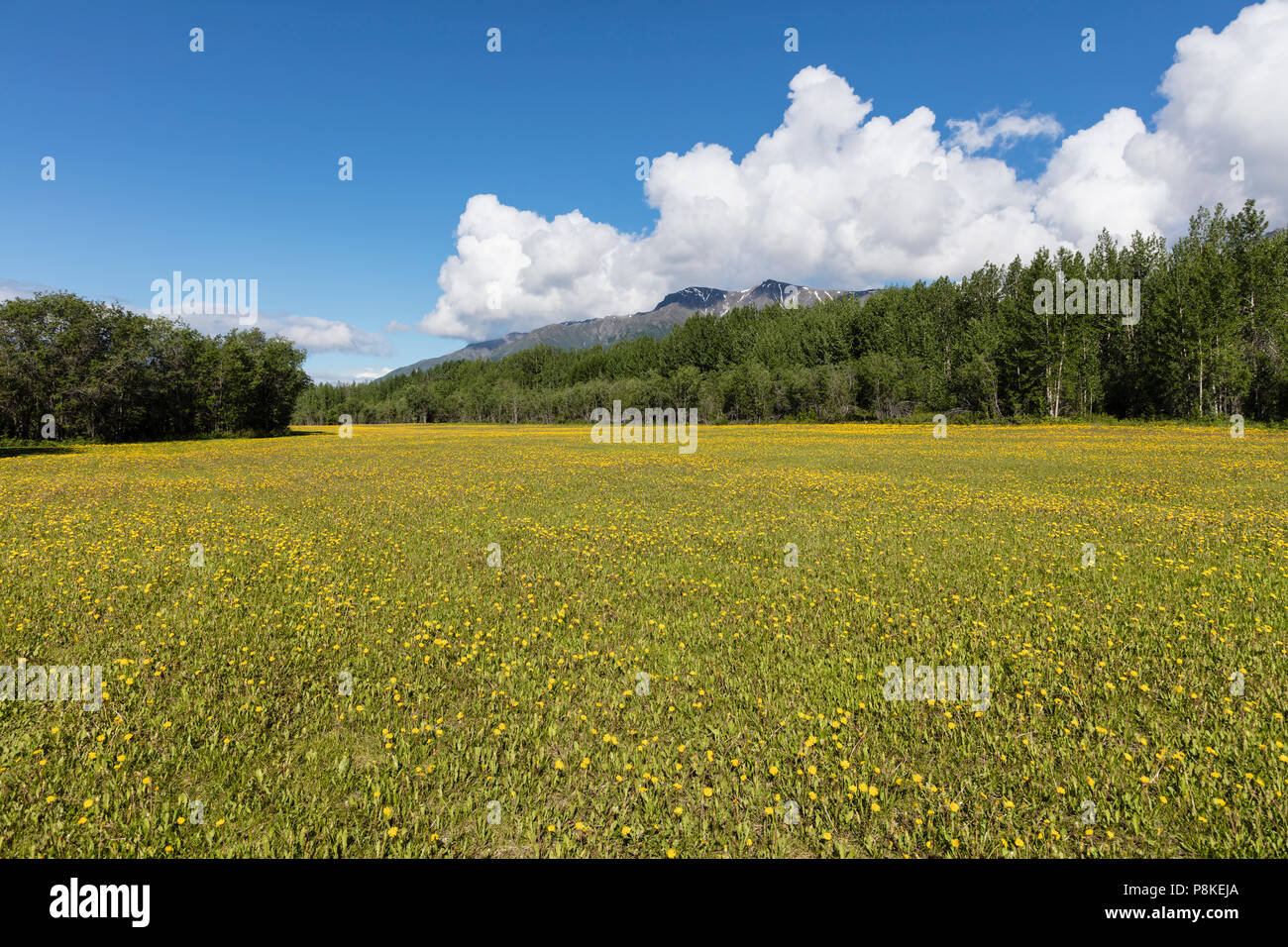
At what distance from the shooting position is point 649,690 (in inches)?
259

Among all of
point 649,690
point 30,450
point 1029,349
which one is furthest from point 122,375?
point 1029,349

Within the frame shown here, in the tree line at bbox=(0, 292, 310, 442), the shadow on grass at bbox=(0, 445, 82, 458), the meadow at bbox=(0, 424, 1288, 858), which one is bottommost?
the meadow at bbox=(0, 424, 1288, 858)

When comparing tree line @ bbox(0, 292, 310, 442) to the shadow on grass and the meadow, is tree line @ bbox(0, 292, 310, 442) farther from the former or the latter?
the meadow

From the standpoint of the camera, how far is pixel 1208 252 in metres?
64.9

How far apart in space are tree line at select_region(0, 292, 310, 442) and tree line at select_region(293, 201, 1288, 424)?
8038 cm

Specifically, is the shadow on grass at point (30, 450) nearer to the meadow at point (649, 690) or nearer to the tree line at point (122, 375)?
the tree line at point (122, 375)

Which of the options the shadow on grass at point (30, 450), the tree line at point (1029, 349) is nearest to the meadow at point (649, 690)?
the shadow on grass at point (30, 450)

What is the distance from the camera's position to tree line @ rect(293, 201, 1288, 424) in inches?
2459

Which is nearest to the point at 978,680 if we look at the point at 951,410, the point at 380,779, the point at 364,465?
the point at 380,779

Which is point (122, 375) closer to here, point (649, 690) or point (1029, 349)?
point (649, 690)

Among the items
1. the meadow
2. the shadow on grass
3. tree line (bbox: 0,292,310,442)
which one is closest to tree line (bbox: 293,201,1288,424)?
the meadow

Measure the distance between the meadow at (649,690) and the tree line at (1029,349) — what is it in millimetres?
69828
